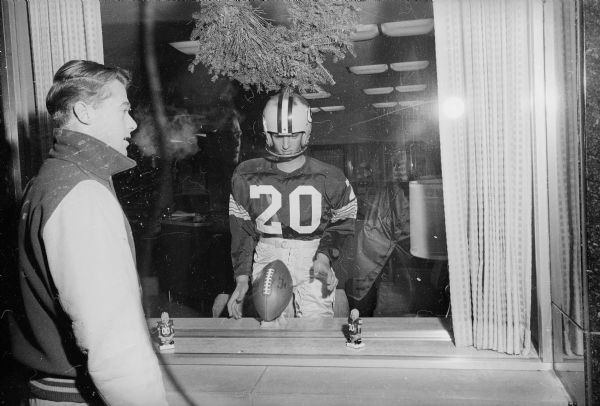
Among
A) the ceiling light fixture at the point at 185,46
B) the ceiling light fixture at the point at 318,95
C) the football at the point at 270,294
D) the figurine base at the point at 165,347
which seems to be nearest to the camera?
the figurine base at the point at 165,347

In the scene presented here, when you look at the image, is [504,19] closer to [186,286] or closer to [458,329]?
[458,329]

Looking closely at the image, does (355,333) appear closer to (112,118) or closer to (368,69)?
(112,118)

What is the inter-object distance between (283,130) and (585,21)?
220 cm

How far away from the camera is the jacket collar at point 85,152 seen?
169 cm

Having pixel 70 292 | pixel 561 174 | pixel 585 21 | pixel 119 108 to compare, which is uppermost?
pixel 585 21

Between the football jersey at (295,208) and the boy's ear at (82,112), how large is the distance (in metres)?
2.39

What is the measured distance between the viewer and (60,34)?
327 cm

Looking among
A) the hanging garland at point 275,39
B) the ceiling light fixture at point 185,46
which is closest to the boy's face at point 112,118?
the hanging garland at point 275,39

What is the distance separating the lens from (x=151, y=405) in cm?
150

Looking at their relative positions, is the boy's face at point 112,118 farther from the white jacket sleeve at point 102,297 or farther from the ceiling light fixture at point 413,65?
the ceiling light fixture at point 413,65

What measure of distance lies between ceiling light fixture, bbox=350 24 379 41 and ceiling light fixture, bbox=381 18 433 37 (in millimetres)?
87

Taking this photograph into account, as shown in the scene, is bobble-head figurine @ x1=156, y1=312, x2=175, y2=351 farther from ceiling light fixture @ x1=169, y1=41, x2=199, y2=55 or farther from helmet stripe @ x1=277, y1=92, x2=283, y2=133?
ceiling light fixture @ x1=169, y1=41, x2=199, y2=55

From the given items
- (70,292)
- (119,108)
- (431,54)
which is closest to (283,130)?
(431,54)

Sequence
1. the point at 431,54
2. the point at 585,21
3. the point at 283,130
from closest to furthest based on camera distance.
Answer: the point at 585,21 → the point at 283,130 → the point at 431,54
